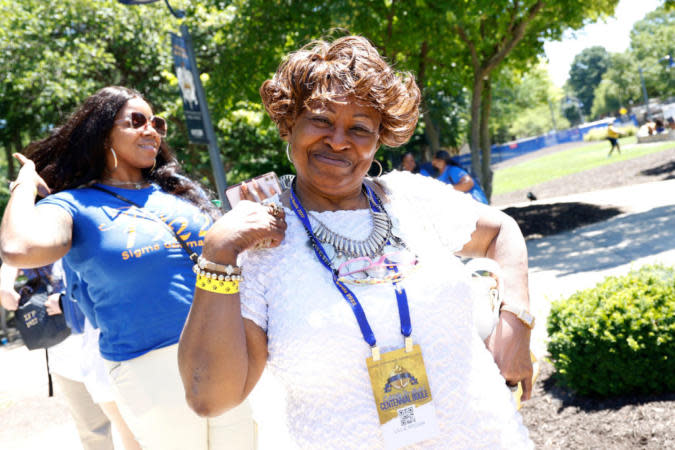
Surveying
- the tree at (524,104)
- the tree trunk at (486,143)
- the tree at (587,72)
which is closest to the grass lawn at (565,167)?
the tree at (524,104)

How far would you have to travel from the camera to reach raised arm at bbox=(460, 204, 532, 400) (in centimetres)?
166

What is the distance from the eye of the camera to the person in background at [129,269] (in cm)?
216

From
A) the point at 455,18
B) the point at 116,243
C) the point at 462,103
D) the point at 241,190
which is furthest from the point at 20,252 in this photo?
the point at 462,103

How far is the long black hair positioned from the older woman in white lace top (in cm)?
111

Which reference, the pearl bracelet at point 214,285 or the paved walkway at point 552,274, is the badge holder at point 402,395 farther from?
the paved walkway at point 552,274

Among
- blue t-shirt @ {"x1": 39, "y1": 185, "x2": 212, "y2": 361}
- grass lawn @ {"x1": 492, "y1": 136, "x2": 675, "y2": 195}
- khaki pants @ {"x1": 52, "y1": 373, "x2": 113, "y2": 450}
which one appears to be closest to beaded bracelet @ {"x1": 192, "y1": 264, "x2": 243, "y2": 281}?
blue t-shirt @ {"x1": 39, "y1": 185, "x2": 212, "y2": 361}

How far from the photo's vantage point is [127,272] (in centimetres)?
218

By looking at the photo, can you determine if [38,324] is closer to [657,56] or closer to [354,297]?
→ [354,297]

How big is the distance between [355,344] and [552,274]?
687 centimetres

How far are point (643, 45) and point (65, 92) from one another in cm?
7085

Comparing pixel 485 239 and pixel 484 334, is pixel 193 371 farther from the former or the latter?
pixel 485 239

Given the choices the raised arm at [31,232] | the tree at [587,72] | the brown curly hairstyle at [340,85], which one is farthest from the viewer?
the tree at [587,72]

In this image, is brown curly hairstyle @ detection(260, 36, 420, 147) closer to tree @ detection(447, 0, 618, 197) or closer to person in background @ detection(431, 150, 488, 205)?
person in background @ detection(431, 150, 488, 205)

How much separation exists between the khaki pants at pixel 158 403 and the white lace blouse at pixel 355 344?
33.4 inches
